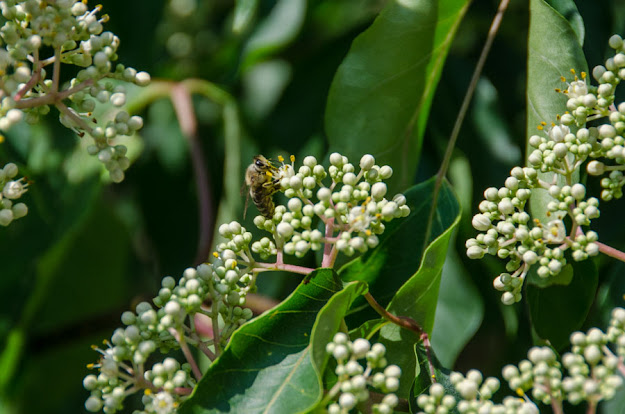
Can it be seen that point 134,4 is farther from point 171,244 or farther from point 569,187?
point 569,187

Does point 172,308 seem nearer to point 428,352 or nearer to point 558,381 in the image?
point 428,352

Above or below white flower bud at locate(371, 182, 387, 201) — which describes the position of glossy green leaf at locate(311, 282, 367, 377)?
below

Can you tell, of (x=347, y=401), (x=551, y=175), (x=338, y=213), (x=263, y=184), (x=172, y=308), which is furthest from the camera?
(x=263, y=184)

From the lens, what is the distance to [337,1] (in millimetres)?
3914

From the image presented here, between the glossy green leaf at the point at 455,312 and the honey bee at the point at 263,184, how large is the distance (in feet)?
2.13

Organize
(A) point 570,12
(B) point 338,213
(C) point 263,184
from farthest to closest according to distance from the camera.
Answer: (C) point 263,184
(A) point 570,12
(B) point 338,213

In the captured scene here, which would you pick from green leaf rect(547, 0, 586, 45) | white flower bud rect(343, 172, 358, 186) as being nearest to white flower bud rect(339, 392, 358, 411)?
white flower bud rect(343, 172, 358, 186)

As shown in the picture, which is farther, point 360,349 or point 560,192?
point 560,192

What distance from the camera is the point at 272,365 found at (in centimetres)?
155

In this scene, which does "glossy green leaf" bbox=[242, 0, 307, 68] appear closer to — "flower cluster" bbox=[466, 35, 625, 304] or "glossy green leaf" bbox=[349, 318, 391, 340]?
"flower cluster" bbox=[466, 35, 625, 304]

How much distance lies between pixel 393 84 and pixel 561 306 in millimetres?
818

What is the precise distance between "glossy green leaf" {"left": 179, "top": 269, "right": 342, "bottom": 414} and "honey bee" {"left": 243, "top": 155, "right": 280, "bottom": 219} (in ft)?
2.25

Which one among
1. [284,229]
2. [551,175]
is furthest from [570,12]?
[284,229]

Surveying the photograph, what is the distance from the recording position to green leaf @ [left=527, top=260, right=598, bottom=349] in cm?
180
